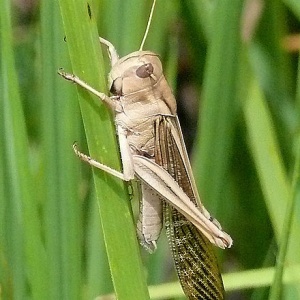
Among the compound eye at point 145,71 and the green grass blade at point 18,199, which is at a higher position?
the compound eye at point 145,71

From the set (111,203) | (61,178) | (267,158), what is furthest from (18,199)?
(267,158)

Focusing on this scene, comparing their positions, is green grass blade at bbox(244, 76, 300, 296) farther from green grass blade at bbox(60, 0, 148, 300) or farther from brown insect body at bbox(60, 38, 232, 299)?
green grass blade at bbox(60, 0, 148, 300)

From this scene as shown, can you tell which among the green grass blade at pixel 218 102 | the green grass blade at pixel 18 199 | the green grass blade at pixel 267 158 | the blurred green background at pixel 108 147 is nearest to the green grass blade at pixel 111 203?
the blurred green background at pixel 108 147

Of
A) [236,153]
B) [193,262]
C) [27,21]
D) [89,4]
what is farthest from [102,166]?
[27,21]

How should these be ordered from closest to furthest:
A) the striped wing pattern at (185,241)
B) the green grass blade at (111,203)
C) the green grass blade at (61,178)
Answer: the green grass blade at (111,203)
the green grass blade at (61,178)
the striped wing pattern at (185,241)

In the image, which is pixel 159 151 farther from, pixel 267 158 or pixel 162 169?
pixel 267 158

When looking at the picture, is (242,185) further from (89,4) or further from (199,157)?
(89,4)

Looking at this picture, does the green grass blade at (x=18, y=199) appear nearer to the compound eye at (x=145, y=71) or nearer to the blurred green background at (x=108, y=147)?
the blurred green background at (x=108, y=147)
